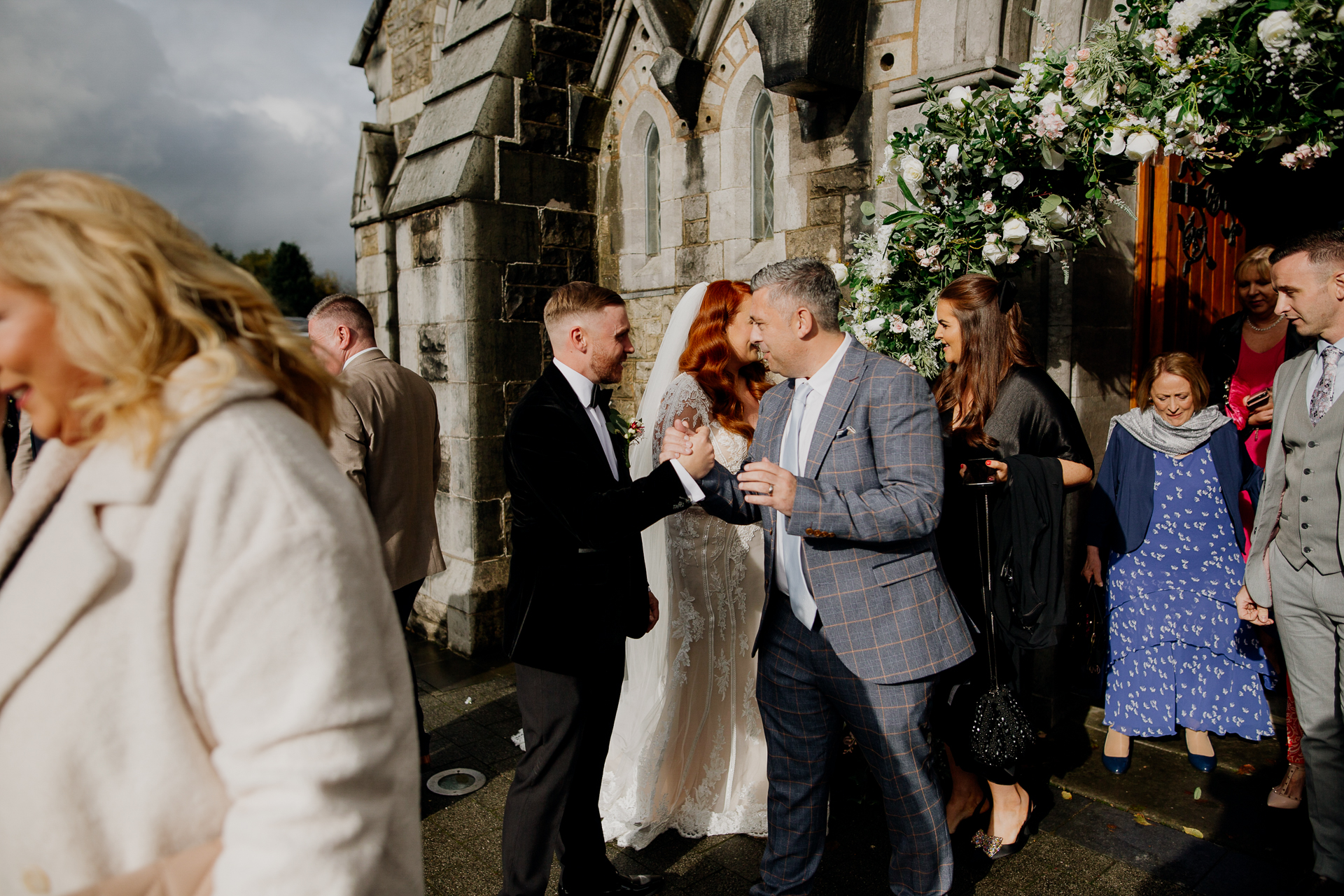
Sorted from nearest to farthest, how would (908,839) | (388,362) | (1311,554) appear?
(908,839) < (1311,554) < (388,362)

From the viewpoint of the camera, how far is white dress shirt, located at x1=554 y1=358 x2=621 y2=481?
2.89m

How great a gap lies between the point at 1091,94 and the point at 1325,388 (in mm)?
1340

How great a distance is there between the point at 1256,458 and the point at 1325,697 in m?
1.73

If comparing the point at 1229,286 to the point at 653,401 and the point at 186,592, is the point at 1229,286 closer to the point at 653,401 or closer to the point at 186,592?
the point at 653,401

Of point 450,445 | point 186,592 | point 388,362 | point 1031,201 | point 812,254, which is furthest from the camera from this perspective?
point 450,445

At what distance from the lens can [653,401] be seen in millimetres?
3707

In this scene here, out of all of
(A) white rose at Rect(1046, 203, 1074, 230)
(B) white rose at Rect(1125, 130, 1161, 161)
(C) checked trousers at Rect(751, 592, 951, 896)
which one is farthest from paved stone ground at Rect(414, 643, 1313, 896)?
(B) white rose at Rect(1125, 130, 1161, 161)

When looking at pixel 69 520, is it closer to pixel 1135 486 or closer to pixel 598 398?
pixel 598 398

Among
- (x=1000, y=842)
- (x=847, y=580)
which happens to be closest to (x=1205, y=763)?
(x=1000, y=842)

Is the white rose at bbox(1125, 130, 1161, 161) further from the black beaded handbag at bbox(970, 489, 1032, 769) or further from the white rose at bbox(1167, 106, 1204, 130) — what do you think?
the black beaded handbag at bbox(970, 489, 1032, 769)

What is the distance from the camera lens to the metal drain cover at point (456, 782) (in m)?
3.87

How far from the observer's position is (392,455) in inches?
155

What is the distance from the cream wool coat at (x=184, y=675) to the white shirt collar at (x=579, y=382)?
1831 mm

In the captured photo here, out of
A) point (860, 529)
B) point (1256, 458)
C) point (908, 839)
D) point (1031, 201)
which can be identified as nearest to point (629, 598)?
point (860, 529)
